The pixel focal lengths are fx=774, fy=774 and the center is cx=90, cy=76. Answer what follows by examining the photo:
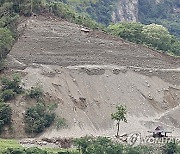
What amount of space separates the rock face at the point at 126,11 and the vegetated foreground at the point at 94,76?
9256 cm

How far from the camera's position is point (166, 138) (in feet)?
247

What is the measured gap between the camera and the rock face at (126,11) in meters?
179

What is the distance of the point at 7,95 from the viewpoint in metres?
75.8

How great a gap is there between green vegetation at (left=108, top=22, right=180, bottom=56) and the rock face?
7352 centimetres

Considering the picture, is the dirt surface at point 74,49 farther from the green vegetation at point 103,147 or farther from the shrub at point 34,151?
the shrub at point 34,151

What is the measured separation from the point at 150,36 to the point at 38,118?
28637 millimetres

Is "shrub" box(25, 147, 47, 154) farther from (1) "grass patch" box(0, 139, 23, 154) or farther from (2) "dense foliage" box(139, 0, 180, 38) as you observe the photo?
(2) "dense foliage" box(139, 0, 180, 38)

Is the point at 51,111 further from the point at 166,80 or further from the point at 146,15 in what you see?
the point at 146,15

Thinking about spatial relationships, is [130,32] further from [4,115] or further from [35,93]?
[4,115]

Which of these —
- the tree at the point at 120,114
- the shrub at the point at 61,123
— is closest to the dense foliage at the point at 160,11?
the tree at the point at 120,114

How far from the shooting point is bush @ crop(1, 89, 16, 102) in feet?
249

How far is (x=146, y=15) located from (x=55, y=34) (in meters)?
111

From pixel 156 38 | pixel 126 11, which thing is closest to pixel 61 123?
pixel 156 38

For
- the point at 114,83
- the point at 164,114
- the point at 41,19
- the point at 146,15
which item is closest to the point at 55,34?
the point at 41,19
